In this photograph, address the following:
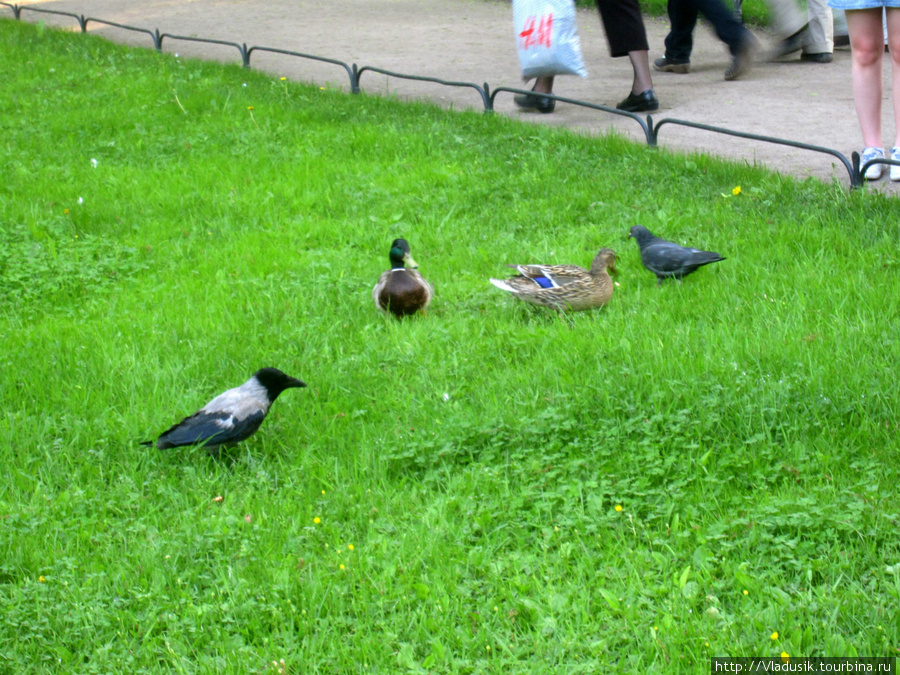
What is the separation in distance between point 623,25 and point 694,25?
3040mm

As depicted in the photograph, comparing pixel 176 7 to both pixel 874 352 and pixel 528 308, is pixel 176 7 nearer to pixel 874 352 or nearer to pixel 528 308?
pixel 528 308

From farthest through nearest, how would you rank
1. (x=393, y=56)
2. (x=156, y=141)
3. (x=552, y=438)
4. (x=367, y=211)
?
(x=393, y=56) < (x=156, y=141) < (x=367, y=211) < (x=552, y=438)

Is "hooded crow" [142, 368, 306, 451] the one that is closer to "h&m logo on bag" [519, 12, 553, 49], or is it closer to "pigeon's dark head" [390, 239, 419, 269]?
"pigeon's dark head" [390, 239, 419, 269]

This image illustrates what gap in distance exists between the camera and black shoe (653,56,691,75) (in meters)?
13.1

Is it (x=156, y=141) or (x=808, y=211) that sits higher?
(x=156, y=141)

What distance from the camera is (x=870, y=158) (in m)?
7.67

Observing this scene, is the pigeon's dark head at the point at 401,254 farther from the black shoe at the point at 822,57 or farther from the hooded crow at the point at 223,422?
the black shoe at the point at 822,57

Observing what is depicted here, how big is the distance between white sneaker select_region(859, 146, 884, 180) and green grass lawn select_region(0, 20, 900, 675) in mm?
626

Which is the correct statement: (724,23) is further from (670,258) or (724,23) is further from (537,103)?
(670,258)

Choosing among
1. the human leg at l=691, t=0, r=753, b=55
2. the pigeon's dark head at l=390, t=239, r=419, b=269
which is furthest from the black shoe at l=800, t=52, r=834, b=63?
the pigeon's dark head at l=390, t=239, r=419, b=269

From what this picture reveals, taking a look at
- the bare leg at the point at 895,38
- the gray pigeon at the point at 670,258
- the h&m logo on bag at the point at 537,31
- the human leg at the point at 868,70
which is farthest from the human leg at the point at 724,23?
the gray pigeon at the point at 670,258

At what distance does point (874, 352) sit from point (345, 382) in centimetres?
304

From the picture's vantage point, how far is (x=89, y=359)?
5.88m

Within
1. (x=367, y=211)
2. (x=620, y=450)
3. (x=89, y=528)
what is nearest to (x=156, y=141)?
(x=367, y=211)
